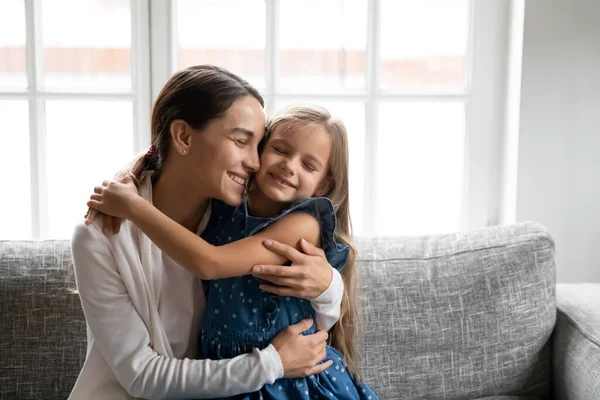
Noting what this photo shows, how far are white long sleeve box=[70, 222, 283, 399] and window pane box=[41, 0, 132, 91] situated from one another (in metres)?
0.97

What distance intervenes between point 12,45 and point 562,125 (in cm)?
170

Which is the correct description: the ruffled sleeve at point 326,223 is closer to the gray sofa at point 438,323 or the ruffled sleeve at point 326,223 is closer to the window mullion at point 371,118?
the gray sofa at point 438,323

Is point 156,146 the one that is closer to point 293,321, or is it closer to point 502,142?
point 293,321

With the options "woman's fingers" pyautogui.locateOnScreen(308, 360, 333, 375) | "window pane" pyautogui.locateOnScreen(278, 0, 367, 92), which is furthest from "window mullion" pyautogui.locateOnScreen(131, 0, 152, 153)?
"woman's fingers" pyautogui.locateOnScreen(308, 360, 333, 375)

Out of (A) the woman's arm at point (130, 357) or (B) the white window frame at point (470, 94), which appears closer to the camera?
(A) the woman's arm at point (130, 357)

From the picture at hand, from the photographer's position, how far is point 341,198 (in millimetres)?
1665

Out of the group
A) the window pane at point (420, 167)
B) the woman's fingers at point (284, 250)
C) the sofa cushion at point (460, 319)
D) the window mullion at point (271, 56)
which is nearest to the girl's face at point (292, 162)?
the woman's fingers at point (284, 250)

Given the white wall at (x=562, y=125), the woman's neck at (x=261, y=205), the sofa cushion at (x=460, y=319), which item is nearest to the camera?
the woman's neck at (x=261, y=205)

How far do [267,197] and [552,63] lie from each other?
1122 mm

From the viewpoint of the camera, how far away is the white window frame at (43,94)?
230cm

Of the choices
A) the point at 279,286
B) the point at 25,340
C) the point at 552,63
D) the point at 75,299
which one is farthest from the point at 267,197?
the point at 552,63

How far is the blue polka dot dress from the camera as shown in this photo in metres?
1.56

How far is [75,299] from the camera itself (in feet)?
6.10

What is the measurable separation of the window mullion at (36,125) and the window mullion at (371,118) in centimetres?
101
